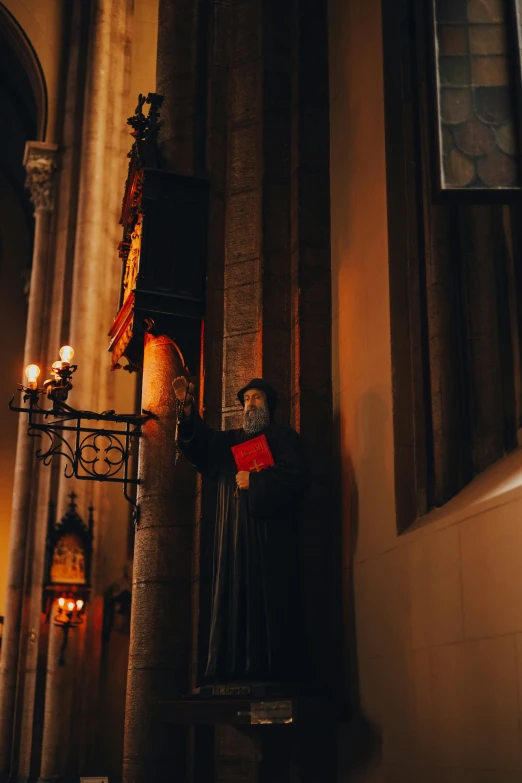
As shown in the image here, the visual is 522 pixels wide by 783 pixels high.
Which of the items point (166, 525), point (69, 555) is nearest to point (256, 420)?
point (166, 525)

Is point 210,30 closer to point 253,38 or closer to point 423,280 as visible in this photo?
point 253,38

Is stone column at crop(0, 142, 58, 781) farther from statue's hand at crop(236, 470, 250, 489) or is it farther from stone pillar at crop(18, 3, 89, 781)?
statue's hand at crop(236, 470, 250, 489)

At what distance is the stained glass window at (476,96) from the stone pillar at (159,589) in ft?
11.8

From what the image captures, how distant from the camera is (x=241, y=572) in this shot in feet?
19.5

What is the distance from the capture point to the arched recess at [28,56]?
50.6 ft

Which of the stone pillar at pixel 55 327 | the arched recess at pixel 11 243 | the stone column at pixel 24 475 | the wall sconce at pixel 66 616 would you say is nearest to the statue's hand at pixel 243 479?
the wall sconce at pixel 66 616

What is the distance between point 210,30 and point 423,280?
3155 mm

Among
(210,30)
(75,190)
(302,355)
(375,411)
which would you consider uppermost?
(75,190)

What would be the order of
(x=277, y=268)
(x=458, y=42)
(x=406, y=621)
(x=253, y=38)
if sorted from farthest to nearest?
(x=253, y=38) → (x=277, y=268) → (x=406, y=621) → (x=458, y=42)

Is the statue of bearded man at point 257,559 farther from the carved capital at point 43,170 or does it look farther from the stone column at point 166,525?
the carved capital at point 43,170

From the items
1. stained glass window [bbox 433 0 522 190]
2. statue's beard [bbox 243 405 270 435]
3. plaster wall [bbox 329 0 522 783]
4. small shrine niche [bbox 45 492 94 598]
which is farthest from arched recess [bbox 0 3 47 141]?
stained glass window [bbox 433 0 522 190]

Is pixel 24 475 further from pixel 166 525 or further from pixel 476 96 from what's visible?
pixel 476 96

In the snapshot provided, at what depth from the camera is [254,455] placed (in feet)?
20.1

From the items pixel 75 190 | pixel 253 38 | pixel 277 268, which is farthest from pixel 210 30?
pixel 75 190
